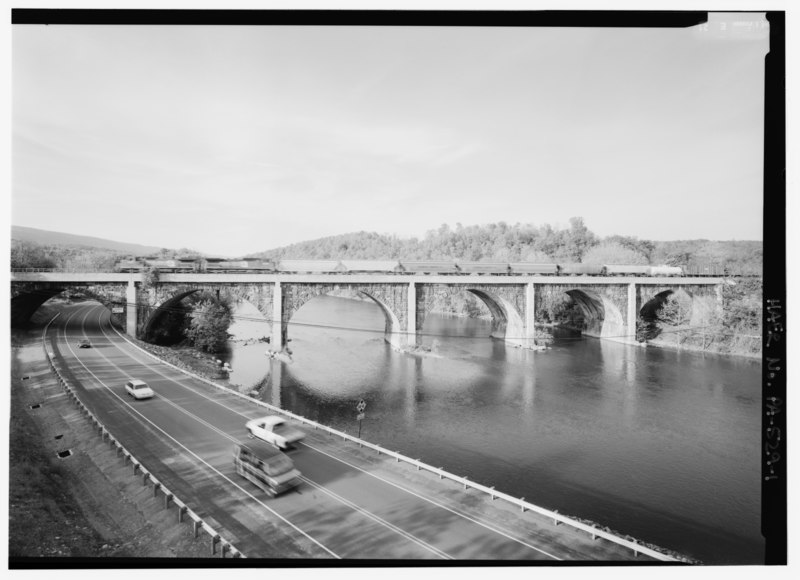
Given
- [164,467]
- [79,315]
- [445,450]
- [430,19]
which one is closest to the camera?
[430,19]

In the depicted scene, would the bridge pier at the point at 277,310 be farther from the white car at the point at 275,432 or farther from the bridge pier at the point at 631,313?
the bridge pier at the point at 631,313

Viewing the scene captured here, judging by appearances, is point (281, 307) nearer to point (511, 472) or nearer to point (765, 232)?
point (511, 472)

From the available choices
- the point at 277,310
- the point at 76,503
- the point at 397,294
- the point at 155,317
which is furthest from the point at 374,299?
the point at 76,503

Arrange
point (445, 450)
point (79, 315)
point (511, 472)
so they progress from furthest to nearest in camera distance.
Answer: point (79, 315), point (445, 450), point (511, 472)

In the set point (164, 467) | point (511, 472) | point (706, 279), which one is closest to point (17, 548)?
point (164, 467)

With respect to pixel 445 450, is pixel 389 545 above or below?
above

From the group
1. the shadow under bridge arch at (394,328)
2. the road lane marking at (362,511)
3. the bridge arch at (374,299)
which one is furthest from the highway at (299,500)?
the shadow under bridge arch at (394,328)

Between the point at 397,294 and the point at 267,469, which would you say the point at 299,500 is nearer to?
the point at 267,469

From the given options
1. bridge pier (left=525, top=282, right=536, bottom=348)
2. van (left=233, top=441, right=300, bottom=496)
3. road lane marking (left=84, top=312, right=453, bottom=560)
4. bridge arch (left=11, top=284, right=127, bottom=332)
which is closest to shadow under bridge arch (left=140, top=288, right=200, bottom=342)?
bridge arch (left=11, top=284, right=127, bottom=332)
